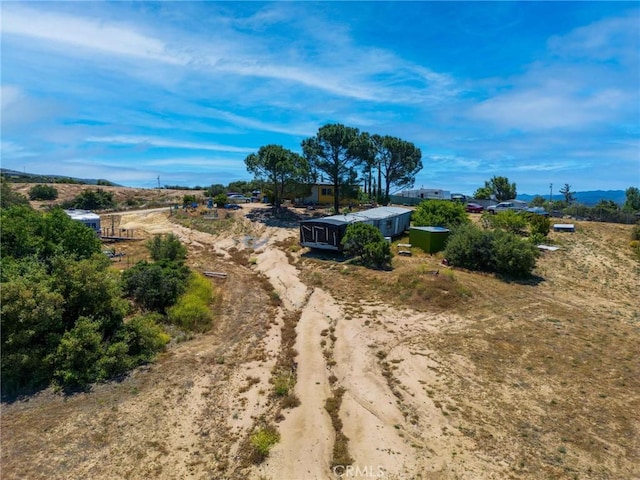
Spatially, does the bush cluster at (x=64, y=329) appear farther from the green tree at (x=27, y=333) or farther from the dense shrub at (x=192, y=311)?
the dense shrub at (x=192, y=311)

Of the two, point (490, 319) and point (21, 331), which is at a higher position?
point (21, 331)

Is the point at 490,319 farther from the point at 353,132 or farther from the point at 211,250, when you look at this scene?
the point at 353,132

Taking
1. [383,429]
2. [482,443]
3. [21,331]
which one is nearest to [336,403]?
[383,429]

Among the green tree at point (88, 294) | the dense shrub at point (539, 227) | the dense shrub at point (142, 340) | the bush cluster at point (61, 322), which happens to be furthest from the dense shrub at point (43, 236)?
the dense shrub at point (539, 227)

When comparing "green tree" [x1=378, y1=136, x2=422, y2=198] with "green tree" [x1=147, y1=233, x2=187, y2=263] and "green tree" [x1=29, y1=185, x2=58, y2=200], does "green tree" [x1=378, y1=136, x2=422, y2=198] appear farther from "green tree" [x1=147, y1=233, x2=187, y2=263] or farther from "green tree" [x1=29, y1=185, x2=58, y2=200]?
"green tree" [x1=29, y1=185, x2=58, y2=200]

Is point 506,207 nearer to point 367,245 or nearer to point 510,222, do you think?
point 510,222

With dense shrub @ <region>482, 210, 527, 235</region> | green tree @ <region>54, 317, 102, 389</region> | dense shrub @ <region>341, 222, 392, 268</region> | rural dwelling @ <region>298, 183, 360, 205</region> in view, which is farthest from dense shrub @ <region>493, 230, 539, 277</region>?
rural dwelling @ <region>298, 183, 360, 205</region>
